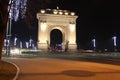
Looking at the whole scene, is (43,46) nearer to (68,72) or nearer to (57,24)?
(57,24)

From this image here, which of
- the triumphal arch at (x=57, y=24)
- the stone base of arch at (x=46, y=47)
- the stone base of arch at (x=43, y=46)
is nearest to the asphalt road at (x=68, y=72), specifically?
the stone base of arch at (x=46, y=47)

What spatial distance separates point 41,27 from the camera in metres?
76.3

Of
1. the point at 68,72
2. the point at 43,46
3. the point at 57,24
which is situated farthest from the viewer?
the point at 57,24

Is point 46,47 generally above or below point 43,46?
below

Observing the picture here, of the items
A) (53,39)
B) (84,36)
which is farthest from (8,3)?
(53,39)

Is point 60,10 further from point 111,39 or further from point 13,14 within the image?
point 13,14

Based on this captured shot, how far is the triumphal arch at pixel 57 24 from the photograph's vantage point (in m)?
75.6

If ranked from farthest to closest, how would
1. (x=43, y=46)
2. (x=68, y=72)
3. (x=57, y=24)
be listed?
(x=57, y=24) → (x=43, y=46) → (x=68, y=72)

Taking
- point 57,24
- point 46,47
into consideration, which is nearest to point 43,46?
point 46,47

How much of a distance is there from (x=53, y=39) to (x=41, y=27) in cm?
Answer: 3878

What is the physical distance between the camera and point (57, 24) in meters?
77.2

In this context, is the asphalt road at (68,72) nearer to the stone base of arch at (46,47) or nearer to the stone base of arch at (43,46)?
the stone base of arch at (46,47)

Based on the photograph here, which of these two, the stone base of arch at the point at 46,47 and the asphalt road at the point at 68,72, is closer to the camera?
the asphalt road at the point at 68,72

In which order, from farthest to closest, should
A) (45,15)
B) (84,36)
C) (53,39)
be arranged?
(53,39) < (84,36) < (45,15)
